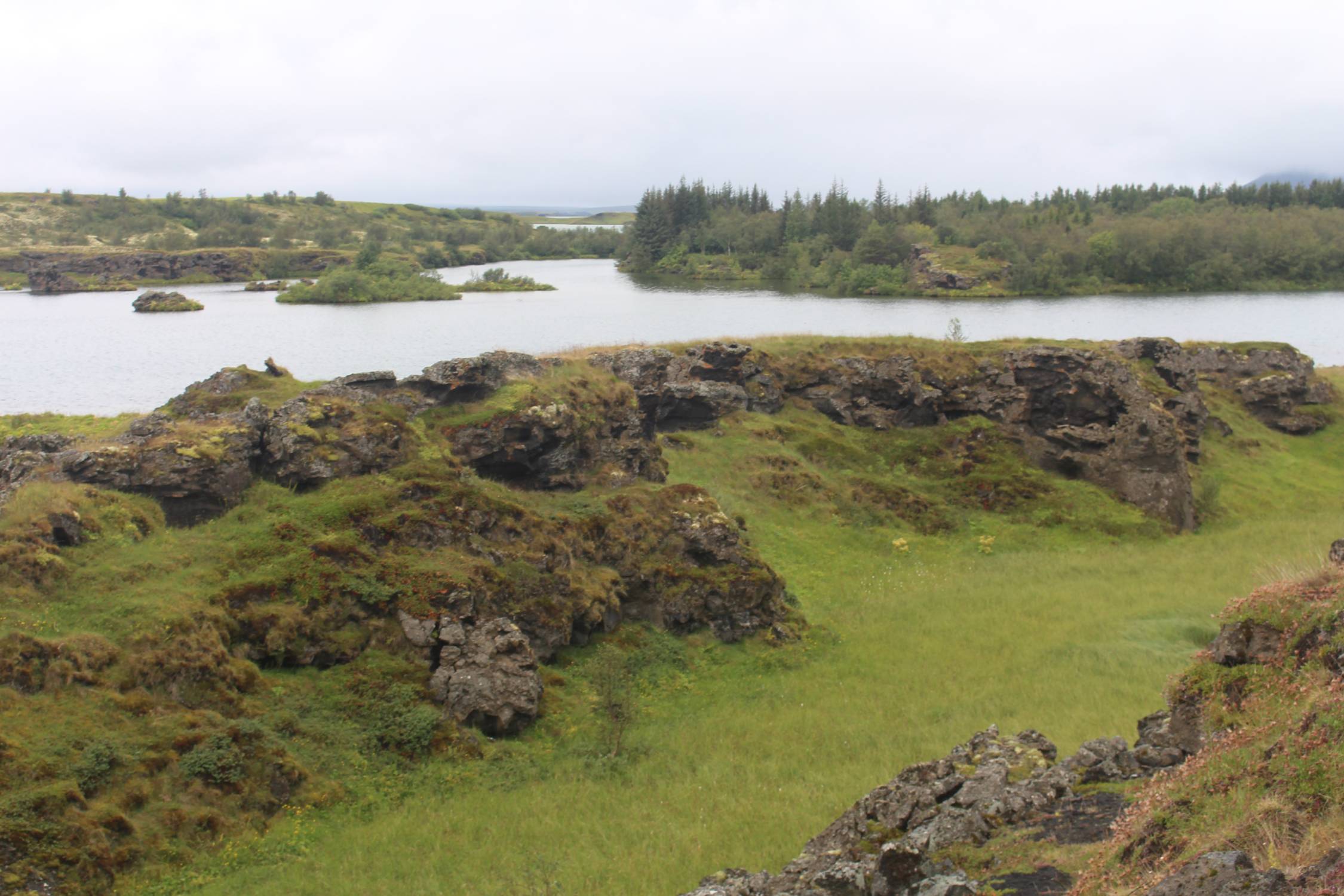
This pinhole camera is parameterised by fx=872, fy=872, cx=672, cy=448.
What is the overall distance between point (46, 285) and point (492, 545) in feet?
320

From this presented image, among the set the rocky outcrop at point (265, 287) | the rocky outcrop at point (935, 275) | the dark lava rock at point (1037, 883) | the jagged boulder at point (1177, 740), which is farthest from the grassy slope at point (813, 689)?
the rocky outcrop at point (935, 275)

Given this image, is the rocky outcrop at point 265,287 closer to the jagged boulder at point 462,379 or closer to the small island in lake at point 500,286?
the small island in lake at point 500,286

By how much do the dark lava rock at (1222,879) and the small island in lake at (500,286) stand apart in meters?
95.1

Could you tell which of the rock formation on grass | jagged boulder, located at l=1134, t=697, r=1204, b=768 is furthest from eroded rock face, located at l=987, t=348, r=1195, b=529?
jagged boulder, located at l=1134, t=697, r=1204, b=768

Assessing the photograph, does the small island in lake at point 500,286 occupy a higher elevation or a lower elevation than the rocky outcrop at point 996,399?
higher

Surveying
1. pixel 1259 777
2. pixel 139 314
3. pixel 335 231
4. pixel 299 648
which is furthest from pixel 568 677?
pixel 335 231

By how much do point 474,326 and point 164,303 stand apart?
28.7 m

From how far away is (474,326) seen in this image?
2771 inches

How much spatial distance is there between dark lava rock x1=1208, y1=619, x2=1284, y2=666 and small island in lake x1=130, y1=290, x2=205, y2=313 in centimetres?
8191

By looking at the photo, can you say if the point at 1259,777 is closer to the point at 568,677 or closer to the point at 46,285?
the point at 568,677

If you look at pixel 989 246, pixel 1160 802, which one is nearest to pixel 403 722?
pixel 1160 802

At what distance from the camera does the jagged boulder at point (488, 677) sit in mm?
18719

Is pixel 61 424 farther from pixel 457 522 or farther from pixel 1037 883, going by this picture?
pixel 1037 883

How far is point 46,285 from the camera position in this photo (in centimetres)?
9475
